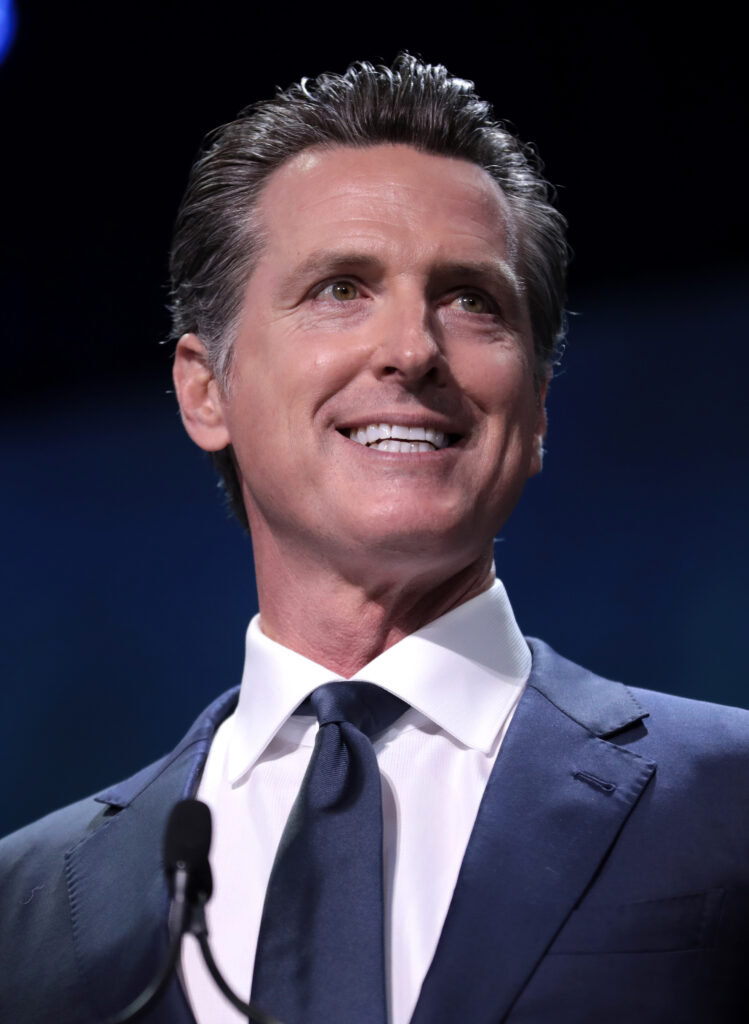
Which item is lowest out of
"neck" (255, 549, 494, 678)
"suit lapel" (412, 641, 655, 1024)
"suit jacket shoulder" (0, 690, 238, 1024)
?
"suit jacket shoulder" (0, 690, 238, 1024)

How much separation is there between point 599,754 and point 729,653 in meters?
0.96

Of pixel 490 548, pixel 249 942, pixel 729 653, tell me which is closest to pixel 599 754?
pixel 490 548

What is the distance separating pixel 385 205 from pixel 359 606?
561 millimetres

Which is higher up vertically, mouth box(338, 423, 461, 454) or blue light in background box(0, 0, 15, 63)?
blue light in background box(0, 0, 15, 63)

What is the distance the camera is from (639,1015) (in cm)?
132

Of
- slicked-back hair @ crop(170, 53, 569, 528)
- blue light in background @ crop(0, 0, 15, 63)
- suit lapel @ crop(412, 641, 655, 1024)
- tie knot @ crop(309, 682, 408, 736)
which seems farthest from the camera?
blue light in background @ crop(0, 0, 15, 63)

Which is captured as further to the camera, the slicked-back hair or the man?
the slicked-back hair

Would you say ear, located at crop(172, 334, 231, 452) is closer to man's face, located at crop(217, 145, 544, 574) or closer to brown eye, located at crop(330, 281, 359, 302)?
man's face, located at crop(217, 145, 544, 574)

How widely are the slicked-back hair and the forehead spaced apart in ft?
0.08

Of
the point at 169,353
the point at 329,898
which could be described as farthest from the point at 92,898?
the point at 169,353

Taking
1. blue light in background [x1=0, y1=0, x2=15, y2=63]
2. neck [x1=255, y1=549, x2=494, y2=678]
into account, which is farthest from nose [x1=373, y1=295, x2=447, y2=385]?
blue light in background [x1=0, y1=0, x2=15, y2=63]

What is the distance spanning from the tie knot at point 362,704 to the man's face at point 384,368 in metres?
0.17

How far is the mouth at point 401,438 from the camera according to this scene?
1.63 metres

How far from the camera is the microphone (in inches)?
42.0
